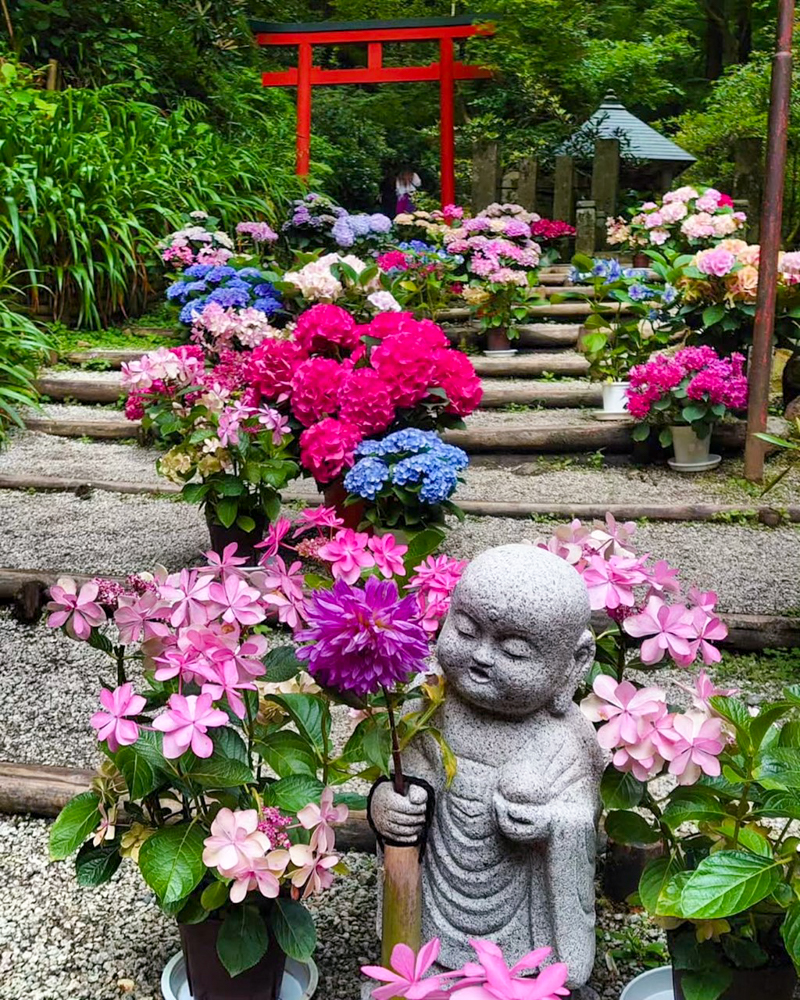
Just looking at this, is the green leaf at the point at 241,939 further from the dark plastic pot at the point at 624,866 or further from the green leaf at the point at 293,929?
the dark plastic pot at the point at 624,866

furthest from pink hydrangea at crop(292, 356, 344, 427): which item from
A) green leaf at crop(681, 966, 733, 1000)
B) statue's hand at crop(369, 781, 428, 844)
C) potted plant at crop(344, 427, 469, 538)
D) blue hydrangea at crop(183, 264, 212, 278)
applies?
blue hydrangea at crop(183, 264, 212, 278)

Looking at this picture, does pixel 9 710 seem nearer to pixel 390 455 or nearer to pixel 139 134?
pixel 390 455

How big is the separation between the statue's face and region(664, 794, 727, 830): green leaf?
0.19m

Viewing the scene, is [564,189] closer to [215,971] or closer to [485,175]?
[485,175]

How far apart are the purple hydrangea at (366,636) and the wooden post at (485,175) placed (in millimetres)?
6957

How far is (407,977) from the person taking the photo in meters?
0.85

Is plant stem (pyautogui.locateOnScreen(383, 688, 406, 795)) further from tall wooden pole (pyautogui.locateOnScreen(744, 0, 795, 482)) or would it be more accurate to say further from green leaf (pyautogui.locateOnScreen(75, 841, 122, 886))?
tall wooden pole (pyautogui.locateOnScreen(744, 0, 795, 482))

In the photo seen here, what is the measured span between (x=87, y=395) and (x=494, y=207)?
285 centimetres

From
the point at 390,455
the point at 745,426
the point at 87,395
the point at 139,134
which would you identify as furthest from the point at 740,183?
the point at 390,455

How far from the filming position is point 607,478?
159 inches

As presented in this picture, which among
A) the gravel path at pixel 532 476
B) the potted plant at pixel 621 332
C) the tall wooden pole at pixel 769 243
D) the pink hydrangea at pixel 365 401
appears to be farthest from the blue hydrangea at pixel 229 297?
the tall wooden pole at pixel 769 243

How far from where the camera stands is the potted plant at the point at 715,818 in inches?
43.4

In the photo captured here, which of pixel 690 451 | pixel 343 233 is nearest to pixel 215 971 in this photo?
pixel 690 451

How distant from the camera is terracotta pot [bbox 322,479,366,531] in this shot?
9.25 ft
